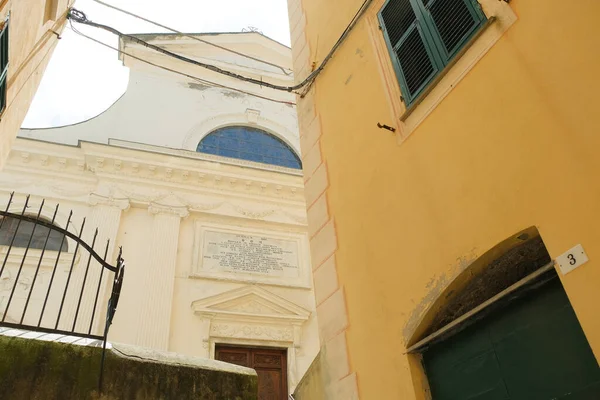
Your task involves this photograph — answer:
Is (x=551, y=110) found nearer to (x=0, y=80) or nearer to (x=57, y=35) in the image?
(x=0, y=80)

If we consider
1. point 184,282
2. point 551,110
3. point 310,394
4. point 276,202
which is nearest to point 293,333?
point 184,282

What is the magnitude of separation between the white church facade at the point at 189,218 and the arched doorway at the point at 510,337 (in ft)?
22.6

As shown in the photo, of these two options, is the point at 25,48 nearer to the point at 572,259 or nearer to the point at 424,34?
the point at 424,34

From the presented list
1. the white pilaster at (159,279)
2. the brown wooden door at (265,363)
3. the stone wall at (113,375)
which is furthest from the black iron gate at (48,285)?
the stone wall at (113,375)

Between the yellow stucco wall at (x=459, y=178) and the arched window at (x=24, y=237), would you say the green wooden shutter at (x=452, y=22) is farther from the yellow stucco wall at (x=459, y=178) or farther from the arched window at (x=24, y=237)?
the arched window at (x=24, y=237)

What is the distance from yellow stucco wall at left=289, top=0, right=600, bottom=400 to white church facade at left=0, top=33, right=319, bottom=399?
5.33 meters

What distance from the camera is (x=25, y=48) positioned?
505 centimetres

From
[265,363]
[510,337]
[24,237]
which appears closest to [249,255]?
[265,363]

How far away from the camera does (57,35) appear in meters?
6.40

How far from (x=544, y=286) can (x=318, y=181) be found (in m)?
2.63

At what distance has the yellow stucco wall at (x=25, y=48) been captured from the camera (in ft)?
14.4

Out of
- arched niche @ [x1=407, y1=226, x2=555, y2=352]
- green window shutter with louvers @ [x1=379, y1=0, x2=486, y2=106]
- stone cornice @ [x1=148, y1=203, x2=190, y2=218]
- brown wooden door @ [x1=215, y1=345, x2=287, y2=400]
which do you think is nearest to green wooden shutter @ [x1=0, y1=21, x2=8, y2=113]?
green window shutter with louvers @ [x1=379, y1=0, x2=486, y2=106]

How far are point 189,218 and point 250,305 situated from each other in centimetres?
268

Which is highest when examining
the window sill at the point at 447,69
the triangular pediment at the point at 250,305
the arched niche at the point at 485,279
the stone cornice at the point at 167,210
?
the stone cornice at the point at 167,210
